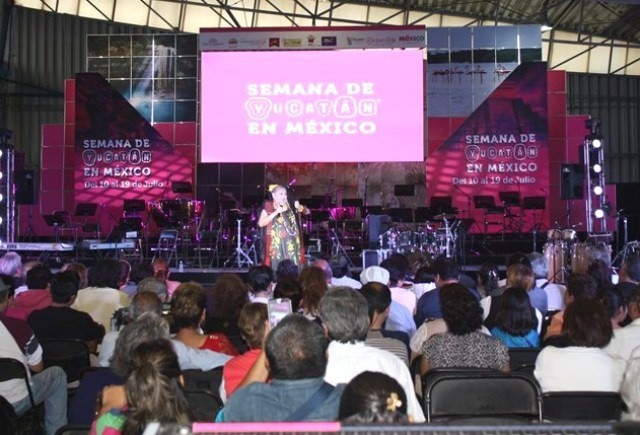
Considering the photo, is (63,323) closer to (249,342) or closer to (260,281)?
(260,281)

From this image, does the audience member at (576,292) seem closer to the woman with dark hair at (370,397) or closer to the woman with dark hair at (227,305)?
the woman with dark hair at (227,305)

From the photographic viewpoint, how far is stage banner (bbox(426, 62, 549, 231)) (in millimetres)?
16719

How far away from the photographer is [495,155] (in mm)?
16875

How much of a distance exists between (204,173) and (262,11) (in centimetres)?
625

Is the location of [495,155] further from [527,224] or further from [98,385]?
[98,385]

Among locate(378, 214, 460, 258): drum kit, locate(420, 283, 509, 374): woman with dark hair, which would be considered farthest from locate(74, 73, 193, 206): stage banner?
locate(420, 283, 509, 374): woman with dark hair

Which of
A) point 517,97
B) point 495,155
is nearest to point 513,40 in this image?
point 517,97

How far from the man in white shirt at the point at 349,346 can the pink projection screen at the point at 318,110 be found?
1251 cm

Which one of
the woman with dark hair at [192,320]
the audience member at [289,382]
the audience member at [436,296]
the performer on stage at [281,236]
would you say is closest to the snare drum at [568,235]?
the performer on stage at [281,236]

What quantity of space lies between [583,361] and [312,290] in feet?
5.76

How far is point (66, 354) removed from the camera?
15.6ft

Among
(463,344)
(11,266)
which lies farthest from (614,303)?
(11,266)

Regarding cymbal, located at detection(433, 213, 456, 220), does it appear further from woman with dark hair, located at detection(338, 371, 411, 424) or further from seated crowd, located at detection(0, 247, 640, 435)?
woman with dark hair, located at detection(338, 371, 411, 424)

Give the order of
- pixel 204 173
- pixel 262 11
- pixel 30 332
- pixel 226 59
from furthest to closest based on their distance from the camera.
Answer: pixel 262 11 < pixel 204 173 < pixel 226 59 < pixel 30 332
